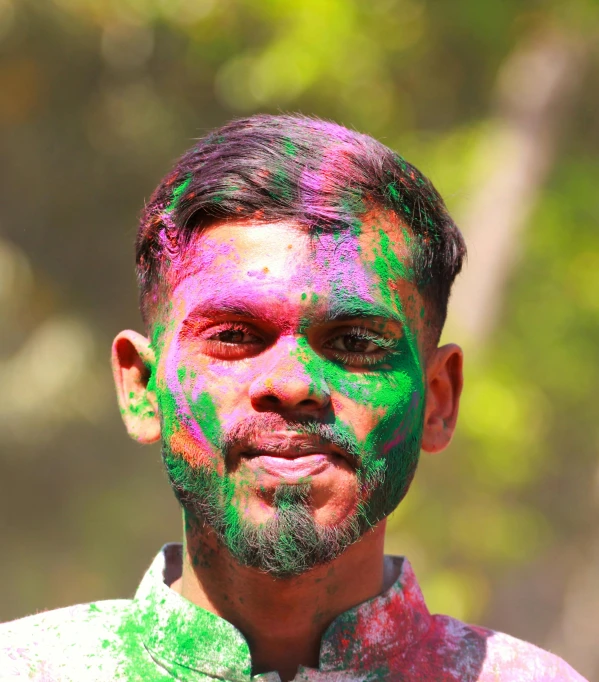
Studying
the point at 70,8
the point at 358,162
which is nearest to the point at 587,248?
the point at 70,8

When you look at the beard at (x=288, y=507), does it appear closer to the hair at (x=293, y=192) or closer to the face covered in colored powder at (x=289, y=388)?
the face covered in colored powder at (x=289, y=388)

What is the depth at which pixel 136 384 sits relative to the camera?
300 cm

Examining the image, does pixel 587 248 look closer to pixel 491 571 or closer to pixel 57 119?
pixel 491 571

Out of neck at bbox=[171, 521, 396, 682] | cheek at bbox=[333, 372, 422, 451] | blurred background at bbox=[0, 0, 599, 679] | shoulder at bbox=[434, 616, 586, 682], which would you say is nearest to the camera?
cheek at bbox=[333, 372, 422, 451]

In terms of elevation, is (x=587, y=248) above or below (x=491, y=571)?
above

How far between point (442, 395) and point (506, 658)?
2.16 ft

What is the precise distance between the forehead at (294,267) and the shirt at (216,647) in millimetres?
690

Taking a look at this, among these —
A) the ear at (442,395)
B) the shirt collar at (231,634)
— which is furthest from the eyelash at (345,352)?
the shirt collar at (231,634)

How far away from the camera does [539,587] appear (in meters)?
12.6

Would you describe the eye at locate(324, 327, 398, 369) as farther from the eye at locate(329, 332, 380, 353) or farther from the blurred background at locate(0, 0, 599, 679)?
the blurred background at locate(0, 0, 599, 679)

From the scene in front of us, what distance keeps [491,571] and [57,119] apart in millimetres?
6354

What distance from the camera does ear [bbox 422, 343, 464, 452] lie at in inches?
117

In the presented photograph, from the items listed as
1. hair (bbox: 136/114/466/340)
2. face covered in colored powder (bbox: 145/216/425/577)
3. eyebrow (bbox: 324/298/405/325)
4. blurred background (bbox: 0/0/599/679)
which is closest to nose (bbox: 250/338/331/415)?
face covered in colored powder (bbox: 145/216/425/577)

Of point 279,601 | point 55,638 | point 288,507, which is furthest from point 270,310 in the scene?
point 55,638
